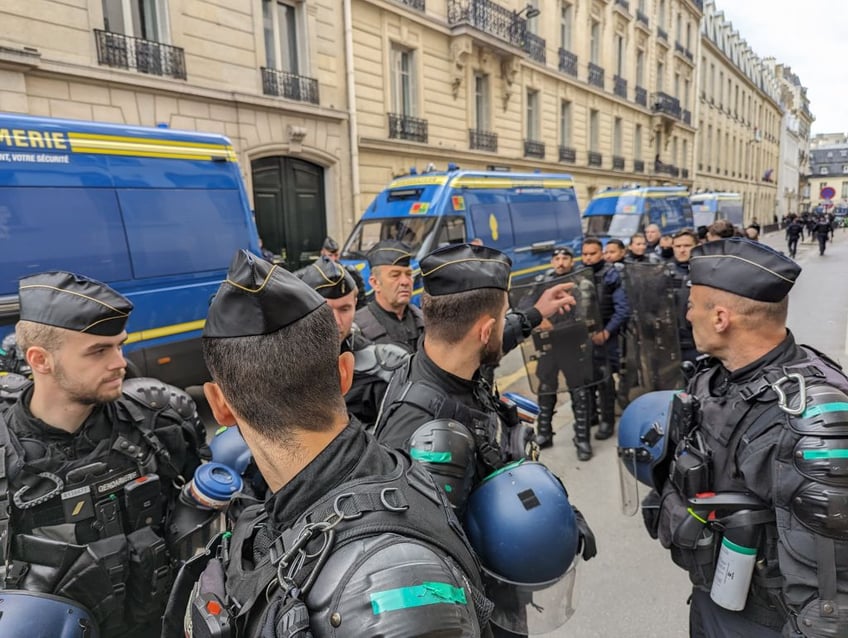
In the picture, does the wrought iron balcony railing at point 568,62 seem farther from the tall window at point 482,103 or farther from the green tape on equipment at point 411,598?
the green tape on equipment at point 411,598

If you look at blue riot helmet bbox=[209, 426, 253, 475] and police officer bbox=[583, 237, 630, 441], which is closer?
blue riot helmet bbox=[209, 426, 253, 475]

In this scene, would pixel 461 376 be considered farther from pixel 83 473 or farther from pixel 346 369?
pixel 83 473

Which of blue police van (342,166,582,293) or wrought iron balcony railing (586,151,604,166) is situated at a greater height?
wrought iron balcony railing (586,151,604,166)

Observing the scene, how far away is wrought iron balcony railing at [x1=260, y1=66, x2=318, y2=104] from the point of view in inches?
436

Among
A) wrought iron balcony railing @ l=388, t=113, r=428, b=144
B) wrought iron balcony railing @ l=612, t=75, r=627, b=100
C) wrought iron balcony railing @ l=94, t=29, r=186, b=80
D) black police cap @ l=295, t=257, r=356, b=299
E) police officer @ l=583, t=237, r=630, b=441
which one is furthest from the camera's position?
wrought iron balcony railing @ l=612, t=75, r=627, b=100

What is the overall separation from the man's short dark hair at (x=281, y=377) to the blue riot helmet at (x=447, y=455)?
0.45 meters

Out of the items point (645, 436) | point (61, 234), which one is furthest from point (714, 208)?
point (61, 234)

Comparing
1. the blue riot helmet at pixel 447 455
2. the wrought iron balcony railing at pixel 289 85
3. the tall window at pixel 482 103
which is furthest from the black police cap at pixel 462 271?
the tall window at pixel 482 103

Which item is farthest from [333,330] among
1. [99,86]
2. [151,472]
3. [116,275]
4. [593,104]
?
[593,104]

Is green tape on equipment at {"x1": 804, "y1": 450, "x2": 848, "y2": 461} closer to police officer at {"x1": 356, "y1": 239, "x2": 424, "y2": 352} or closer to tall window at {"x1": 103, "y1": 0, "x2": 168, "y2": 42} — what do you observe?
police officer at {"x1": 356, "y1": 239, "x2": 424, "y2": 352}

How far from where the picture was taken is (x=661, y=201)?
14.7 meters

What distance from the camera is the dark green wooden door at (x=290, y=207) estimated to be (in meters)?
11.5

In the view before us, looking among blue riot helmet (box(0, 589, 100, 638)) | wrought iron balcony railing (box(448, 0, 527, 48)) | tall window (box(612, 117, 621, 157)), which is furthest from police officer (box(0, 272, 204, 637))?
tall window (box(612, 117, 621, 157))

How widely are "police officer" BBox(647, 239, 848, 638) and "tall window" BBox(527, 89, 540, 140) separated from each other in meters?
18.6
